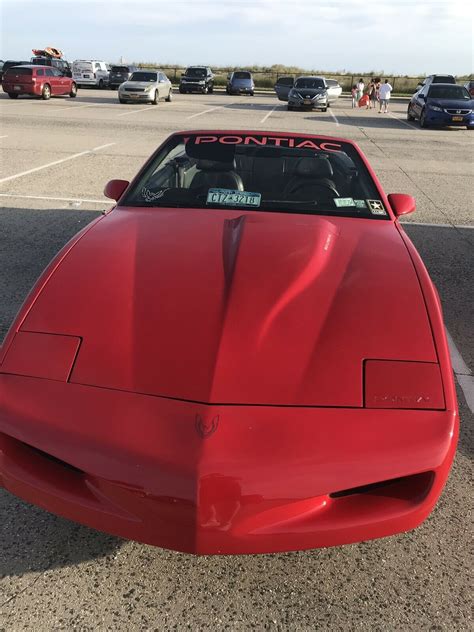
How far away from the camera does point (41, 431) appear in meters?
1.79

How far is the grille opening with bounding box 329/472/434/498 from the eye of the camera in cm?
177

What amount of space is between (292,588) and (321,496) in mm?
509

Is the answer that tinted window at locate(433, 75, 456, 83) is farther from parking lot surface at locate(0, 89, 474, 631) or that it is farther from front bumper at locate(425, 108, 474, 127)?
parking lot surface at locate(0, 89, 474, 631)

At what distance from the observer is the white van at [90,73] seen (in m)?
37.0

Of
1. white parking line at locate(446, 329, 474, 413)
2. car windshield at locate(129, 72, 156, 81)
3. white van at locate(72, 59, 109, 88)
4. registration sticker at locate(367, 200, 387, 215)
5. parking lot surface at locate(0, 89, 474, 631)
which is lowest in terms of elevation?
white van at locate(72, 59, 109, 88)

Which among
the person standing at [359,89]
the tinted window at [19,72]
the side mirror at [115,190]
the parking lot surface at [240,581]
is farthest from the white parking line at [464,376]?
the person standing at [359,89]

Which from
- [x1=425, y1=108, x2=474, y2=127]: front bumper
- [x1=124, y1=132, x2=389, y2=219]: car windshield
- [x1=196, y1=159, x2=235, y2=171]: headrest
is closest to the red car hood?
[x1=124, y1=132, x2=389, y2=219]: car windshield

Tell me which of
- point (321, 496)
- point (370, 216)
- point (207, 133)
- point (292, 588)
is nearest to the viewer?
point (321, 496)

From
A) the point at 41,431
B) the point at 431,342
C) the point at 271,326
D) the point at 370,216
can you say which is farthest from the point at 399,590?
the point at 370,216

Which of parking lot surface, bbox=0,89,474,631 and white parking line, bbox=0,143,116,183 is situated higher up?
parking lot surface, bbox=0,89,474,631

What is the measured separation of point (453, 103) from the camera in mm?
18781

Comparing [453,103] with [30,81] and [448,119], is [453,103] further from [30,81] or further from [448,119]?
[30,81]

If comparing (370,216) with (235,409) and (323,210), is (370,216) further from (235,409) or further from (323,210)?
(235,409)

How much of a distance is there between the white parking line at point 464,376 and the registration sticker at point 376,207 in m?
1.12
